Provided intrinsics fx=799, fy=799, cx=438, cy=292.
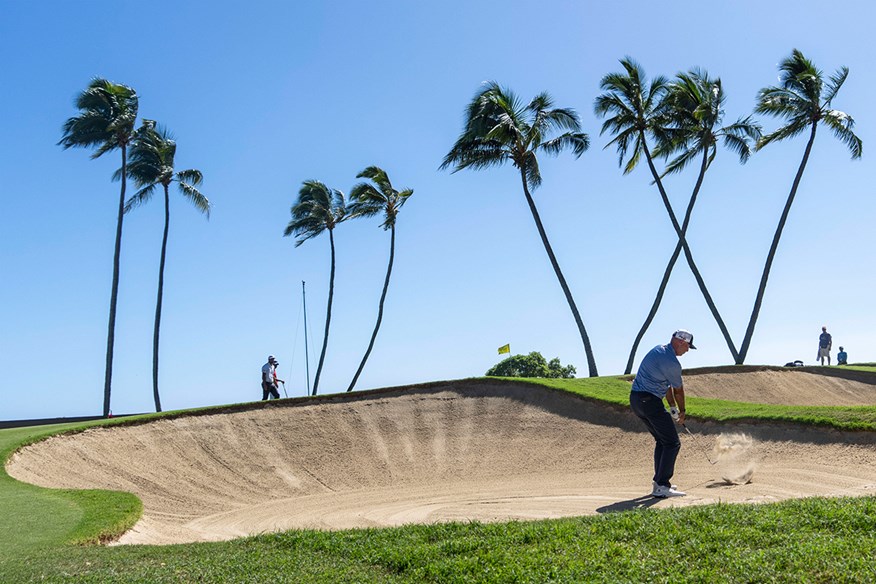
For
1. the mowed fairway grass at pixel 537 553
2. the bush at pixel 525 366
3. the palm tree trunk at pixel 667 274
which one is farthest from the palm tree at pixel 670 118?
the mowed fairway grass at pixel 537 553

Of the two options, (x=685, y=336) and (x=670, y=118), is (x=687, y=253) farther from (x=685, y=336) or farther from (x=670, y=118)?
(x=685, y=336)

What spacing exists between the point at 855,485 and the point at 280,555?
9.40 metres

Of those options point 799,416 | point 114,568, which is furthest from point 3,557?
point 799,416

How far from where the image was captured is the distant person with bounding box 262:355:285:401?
96.6 ft

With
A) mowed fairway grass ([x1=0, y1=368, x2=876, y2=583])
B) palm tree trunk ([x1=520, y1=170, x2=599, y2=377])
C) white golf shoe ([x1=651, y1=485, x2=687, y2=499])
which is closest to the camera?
mowed fairway grass ([x1=0, y1=368, x2=876, y2=583])

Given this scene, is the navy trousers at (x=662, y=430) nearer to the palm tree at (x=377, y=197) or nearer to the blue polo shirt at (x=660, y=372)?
the blue polo shirt at (x=660, y=372)

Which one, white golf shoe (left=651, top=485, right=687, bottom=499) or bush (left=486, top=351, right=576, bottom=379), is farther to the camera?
bush (left=486, top=351, right=576, bottom=379)

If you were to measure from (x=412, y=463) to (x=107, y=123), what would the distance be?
31349mm

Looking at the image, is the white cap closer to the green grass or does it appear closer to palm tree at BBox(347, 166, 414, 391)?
the green grass

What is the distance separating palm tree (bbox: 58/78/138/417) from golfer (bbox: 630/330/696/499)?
1468 inches

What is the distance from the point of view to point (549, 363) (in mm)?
57250

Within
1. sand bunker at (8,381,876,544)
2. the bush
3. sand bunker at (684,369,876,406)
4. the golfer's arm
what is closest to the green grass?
sand bunker at (8,381,876,544)

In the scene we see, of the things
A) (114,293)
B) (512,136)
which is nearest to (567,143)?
(512,136)

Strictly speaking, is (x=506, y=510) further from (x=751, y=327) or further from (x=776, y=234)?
(x=776, y=234)
